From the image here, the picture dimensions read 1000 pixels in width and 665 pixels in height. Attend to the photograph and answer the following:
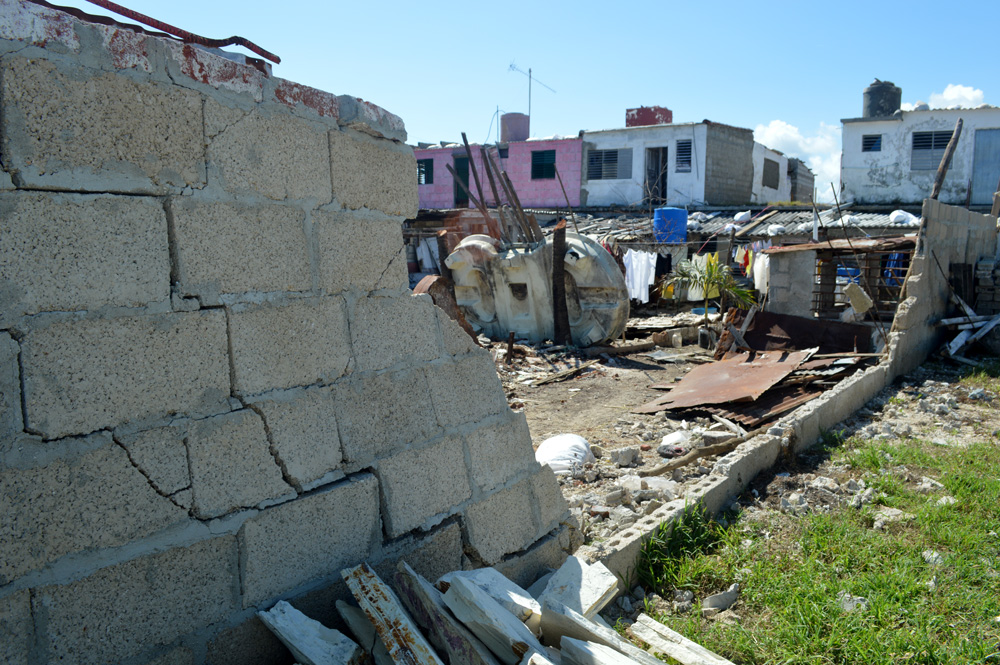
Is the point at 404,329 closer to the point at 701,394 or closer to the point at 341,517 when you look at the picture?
the point at 341,517

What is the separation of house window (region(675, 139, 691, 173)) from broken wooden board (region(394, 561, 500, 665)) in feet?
81.2

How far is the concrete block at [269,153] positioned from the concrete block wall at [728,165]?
79.6 feet

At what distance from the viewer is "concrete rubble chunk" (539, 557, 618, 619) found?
9.25ft

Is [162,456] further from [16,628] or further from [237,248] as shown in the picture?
[237,248]

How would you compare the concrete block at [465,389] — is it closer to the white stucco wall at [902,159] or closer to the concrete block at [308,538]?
the concrete block at [308,538]

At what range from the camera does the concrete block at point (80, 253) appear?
69.2 inches

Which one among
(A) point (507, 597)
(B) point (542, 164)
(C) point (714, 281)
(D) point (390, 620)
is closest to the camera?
(D) point (390, 620)

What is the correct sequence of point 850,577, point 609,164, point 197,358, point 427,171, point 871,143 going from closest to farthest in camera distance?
point 197,358
point 850,577
point 871,143
point 609,164
point 427,171

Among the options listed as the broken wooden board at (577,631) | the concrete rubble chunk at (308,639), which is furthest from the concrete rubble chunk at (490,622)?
the concrete rubble chunk at (308,639)

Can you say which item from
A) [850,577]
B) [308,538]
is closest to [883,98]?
[850,577]

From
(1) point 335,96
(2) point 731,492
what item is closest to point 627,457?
(2) point 731,492

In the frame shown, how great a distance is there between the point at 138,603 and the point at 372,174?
171 cm

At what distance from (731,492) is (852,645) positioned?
6.46 ft

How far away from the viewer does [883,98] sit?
25.5 metres
